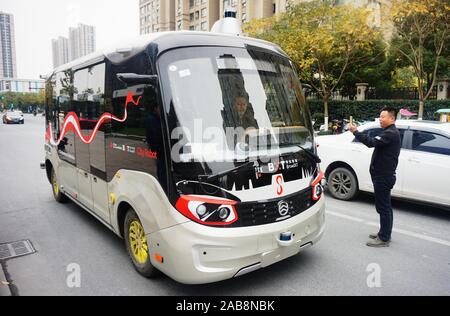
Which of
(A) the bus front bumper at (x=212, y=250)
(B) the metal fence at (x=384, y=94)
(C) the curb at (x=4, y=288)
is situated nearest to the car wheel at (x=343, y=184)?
(A) the bus front bumper at (x=212, y=250)

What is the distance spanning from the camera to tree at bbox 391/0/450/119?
563 inches

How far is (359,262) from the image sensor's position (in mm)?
4254

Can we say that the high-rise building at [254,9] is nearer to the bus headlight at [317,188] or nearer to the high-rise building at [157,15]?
the high-rise building at [157,15]

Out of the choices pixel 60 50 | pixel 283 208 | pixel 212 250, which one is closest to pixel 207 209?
pixel 212 250

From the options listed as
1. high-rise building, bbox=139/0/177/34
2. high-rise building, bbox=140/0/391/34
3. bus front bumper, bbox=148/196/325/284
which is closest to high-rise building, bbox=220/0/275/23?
high-rise building, bbox=140/0/391/34

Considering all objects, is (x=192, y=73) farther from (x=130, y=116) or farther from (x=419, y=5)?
(x=419, y=5)

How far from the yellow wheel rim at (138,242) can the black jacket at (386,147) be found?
9.38ft

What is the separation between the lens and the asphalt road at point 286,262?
12.0 ft

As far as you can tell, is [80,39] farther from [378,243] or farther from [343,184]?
[378,243]

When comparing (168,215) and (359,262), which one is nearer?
(168,215)

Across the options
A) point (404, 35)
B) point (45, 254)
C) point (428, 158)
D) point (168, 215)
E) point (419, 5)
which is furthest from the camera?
point (404, 35)

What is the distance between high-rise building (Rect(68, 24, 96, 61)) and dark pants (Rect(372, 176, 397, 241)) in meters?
115

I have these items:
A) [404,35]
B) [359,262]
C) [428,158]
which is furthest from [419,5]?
[359,262]
